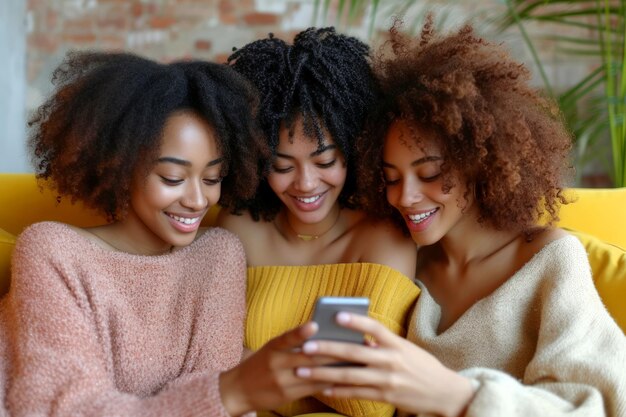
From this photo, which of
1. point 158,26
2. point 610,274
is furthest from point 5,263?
point 158,26

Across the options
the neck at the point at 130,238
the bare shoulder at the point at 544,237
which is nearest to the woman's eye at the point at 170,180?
the neck at the point at 130,238

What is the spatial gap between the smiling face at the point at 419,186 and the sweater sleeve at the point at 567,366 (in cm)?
26

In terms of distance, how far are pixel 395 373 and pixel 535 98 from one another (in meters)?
0.80

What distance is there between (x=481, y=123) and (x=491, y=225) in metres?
0.29

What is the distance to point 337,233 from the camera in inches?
78.3

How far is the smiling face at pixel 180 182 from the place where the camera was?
64.3 inches

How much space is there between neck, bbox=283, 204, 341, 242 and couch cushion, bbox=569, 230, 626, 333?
62 centimetres

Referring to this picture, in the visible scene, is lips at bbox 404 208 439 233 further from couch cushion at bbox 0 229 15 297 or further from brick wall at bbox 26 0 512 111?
brick wall at bbox 26 0 512 111

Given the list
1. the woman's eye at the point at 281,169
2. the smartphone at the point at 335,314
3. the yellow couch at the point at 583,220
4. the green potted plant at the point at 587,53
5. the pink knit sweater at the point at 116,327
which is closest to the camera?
the smartphone at the point at 335,314

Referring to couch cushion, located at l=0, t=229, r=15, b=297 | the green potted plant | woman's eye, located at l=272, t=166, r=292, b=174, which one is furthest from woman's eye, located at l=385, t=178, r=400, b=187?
the green potted plant

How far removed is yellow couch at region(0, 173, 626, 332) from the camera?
1719 mm

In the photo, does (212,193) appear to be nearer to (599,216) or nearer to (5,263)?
(5,263)

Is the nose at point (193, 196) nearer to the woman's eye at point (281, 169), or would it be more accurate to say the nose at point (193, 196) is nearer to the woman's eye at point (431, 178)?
the woman's eye at point (281, 169)

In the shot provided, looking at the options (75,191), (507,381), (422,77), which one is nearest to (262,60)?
(422,77)
